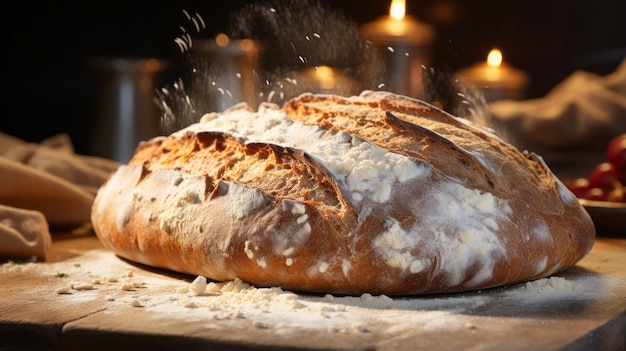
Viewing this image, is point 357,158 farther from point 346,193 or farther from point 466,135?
point 466,135

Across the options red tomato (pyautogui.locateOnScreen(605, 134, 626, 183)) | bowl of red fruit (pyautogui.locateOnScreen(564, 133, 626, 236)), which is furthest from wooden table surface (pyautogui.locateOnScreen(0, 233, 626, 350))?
red tomato (pyautogui.locateOnScreen(605, 134, 626, 183))

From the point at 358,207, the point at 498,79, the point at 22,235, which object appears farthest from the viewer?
the point at 498,79

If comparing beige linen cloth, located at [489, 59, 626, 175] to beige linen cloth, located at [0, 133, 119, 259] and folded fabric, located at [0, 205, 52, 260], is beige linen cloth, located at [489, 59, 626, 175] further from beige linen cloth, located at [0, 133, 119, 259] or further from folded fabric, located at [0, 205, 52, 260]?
folded fabric, located at [0, 205, 52, 260]

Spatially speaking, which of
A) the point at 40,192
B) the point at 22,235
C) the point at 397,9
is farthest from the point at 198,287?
the point at 397,9

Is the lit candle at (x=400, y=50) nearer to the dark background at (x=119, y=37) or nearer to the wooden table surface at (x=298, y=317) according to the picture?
the wooden table surface at (x=298, y=317)

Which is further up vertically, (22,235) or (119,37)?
(119,37)

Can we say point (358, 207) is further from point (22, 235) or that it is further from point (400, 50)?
point (400, 50)

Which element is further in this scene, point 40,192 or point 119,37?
point 119,37
